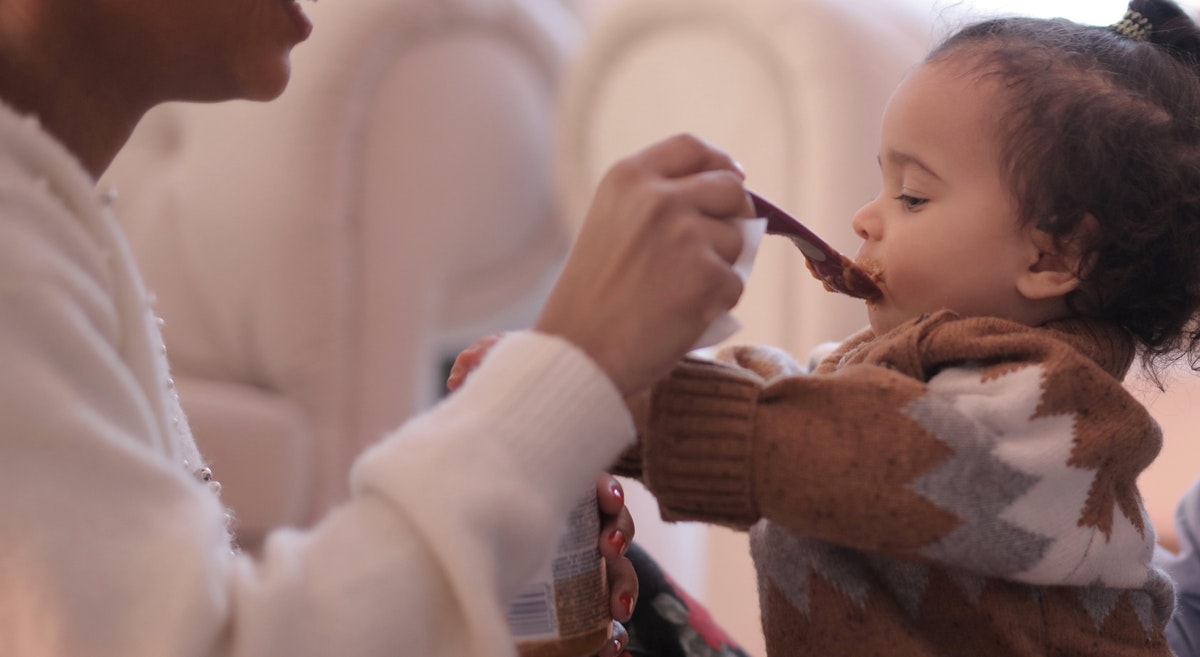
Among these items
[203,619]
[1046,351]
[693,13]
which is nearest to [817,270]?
[1046,351]

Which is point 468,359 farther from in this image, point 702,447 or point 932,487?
point 932,487

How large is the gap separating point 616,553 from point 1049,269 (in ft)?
1.26

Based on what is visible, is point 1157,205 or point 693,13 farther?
point 693,13

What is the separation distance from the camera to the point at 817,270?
75cm

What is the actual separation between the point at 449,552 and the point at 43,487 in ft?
0.55

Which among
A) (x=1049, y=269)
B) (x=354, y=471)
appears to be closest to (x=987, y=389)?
(x=1049, y=269)

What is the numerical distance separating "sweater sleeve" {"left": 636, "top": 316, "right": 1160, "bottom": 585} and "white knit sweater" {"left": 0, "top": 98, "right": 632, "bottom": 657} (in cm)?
12

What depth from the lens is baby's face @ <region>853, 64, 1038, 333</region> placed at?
76cm

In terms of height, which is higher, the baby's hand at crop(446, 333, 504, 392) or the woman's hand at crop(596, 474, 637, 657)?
the baby's hand at crop(446, 333, 504, 392)

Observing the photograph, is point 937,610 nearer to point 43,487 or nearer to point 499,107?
point 43,487

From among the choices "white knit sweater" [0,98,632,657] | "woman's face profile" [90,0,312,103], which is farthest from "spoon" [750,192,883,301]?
"woman's face profile" [90,0,312,103]

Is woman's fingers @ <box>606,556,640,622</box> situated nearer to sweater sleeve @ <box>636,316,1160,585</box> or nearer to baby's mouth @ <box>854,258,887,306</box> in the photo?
sweater sleeve @ <box>636,316,1160,585</box>

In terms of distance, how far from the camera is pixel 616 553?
29.9 inches

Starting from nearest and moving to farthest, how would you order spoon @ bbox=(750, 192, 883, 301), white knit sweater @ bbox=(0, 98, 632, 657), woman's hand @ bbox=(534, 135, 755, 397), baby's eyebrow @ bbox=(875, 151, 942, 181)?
white knit sweater @ bbox=(0, 98, 632, 657)
woman's hand @ bbox=(534, 135, 755, 397)
spoon @ bbox=(750, 192, 883, 301)
baby's eyebrow @ bbox=(875, 151, 942, 181)
